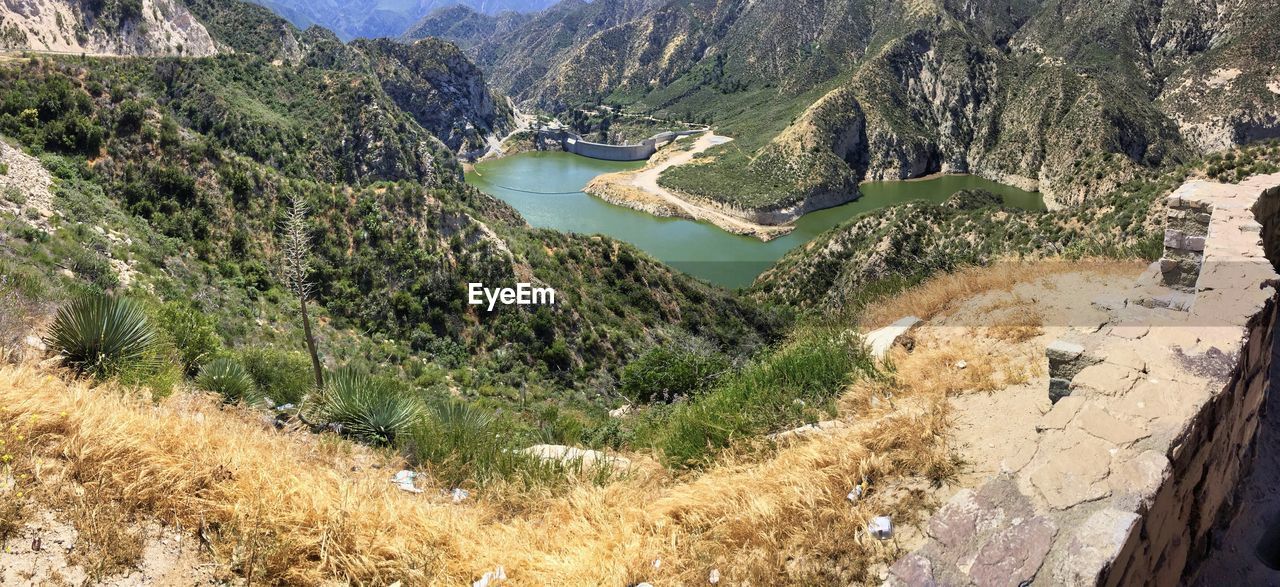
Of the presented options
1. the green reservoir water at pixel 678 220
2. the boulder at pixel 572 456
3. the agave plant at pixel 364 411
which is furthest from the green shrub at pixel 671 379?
the green reservoir water at pixel 678 220

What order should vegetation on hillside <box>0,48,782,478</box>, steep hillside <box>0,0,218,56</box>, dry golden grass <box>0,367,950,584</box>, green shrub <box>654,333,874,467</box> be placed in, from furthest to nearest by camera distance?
steep hillside <box>0,0,218,56</box>, vegetation on hillside <box>0,48,782,478</box>, green shrub <box>654,333,874,467</box>, dry golden grass <box>0,367,950,584</box>

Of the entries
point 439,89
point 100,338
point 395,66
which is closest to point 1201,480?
point 100,338

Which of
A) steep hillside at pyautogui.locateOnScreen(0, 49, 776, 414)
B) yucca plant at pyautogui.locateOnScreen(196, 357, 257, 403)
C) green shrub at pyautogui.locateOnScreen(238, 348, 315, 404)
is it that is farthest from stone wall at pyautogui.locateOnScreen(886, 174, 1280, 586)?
steep hillside at pyautogui.locateOnScreen(0, 49, 776, 414)

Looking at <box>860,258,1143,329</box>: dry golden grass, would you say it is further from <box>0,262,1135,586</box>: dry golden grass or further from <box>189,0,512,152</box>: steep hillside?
<box>189,0,512,152</box>: steep hillside

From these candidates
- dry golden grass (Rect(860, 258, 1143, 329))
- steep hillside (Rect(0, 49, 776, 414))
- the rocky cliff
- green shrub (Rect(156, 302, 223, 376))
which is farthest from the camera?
the rocky cliff

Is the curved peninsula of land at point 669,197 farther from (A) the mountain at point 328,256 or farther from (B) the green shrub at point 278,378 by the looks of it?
(B) the green shrub at point 278,378

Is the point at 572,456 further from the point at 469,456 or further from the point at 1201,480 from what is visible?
the point at 1201,480
